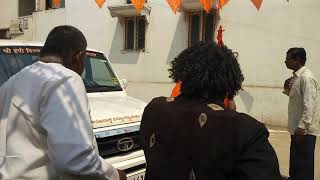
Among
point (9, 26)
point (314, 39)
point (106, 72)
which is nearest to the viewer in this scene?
point (106, 72)

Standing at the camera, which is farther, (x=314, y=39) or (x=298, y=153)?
(x=314, y=39)

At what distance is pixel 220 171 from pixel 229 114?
217 mm

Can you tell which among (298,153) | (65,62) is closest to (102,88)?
(298,153)

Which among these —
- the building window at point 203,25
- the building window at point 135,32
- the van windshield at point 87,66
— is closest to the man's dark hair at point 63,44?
the van windshield at point 87,66

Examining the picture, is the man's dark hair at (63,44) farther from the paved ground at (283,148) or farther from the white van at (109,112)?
the paved ground at (283,148)

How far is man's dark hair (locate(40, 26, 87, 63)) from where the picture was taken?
7.09 feet

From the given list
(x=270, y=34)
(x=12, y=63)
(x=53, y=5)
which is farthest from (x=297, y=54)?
(x=53, y=5)

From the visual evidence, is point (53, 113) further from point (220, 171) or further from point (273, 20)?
point (273, 20)

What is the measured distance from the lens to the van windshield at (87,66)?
166 inches

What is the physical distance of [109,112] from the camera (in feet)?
12.9

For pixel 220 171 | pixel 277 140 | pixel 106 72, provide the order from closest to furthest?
pixel 220 171, pixel 106 72, pixel 277 140

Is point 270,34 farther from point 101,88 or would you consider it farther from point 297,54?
point 101,88

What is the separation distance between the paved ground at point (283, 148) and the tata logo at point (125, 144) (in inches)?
135

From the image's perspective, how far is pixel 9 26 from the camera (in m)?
18.4
